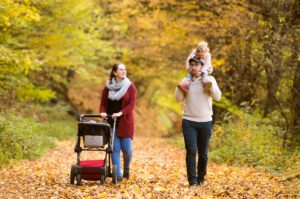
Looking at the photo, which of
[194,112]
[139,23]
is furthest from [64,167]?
[139,23]

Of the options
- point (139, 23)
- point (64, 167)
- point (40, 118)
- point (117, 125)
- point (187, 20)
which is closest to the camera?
point (117, 125)

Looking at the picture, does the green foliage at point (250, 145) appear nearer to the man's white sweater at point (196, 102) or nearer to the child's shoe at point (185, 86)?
the man's white sweater at point (196, 102)

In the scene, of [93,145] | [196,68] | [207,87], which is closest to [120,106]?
[93,145]

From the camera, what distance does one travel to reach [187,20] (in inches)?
834

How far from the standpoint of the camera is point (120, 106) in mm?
10609

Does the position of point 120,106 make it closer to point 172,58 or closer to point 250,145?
point 250,145

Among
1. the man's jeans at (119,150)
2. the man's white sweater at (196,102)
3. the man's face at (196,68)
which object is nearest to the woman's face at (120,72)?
the man's jeans at (119,150)

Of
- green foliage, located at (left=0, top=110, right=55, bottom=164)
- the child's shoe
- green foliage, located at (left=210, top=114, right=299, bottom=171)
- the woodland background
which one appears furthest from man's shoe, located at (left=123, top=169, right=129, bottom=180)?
green foliage, located at (left=0, top=110, right=55, bottom=164)

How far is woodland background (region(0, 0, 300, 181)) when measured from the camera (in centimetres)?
1477

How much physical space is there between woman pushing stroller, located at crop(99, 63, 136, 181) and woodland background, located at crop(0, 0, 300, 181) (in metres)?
3.18

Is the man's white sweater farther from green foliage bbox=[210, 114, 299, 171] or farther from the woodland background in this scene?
green foliage bbox=[210, 114, 299, 171]

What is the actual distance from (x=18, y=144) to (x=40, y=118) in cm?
1256

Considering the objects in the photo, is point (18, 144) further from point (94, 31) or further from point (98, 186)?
point (94, 31)

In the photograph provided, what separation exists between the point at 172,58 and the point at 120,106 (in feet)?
47.1
